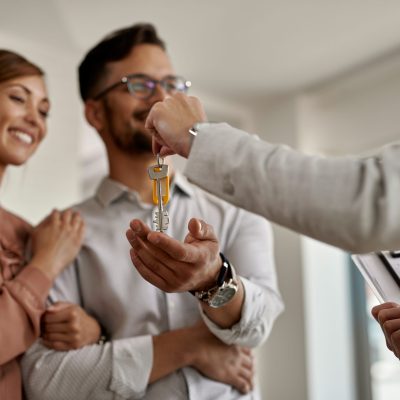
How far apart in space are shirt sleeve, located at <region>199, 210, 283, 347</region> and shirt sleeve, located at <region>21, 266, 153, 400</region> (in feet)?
0.52

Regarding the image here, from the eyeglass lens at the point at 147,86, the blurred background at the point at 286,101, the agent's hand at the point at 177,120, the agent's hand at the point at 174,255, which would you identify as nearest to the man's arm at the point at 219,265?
the agent's hand at the point at 174,255

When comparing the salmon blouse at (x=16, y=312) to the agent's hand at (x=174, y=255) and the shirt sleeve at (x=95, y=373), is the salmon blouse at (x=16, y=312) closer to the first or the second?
the shirt sleeve at (x=95, y=373)

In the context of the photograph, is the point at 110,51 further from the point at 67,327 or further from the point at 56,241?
the point at 67,327

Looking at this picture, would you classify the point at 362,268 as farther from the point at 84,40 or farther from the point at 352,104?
the point at 352,104

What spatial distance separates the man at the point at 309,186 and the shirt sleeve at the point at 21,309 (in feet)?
1.79

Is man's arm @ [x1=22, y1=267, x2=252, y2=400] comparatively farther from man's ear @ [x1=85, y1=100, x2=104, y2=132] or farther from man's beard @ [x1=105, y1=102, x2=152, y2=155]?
man's ear @ [x1=85, y1=100, x2=104, y2=132]

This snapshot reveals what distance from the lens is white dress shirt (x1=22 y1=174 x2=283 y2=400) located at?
1.07 meters

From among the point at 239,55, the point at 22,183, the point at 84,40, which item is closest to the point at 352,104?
the point at 239,55

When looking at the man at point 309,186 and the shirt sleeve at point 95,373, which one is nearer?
the man at point 309,186

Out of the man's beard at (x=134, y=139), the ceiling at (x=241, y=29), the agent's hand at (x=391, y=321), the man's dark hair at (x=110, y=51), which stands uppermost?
the ceiling at (x=241, y=29)

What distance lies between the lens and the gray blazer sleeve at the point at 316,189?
596 mm

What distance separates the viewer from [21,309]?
3.49 ft

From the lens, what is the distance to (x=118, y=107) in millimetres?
1382

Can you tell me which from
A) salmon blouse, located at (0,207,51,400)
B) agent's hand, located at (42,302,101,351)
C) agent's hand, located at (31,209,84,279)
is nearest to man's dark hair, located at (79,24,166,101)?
agent's hand, located at (31,209,84,279)
